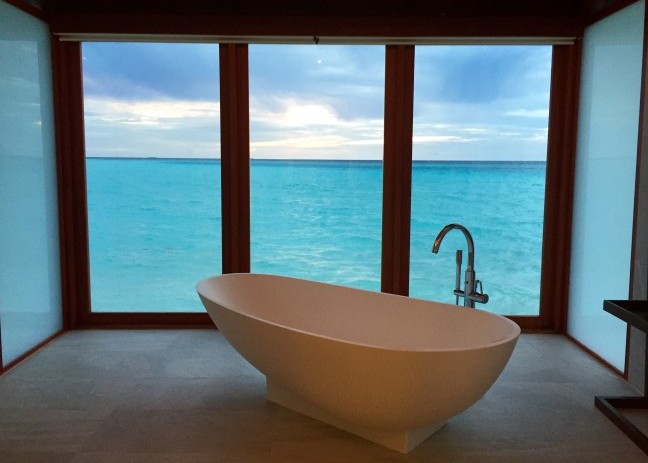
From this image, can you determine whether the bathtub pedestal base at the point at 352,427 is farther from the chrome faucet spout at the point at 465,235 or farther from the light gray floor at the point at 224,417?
the chrome faucet spout at the point at 465,235

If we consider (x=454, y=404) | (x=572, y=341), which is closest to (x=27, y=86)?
(x=454, y=404)

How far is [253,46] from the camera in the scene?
147 inches

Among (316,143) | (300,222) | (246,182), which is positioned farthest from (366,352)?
(300,222)

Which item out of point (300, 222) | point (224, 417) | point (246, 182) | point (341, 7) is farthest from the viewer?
point (300, 222)

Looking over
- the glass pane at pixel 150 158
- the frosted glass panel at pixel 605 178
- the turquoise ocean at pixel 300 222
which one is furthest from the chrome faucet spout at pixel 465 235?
the glass pane at pixel 150 158

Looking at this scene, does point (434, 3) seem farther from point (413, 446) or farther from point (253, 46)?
point (413, 446)

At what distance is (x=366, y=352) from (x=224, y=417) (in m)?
0.97

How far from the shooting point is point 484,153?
4277 mm

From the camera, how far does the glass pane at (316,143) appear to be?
392 cm

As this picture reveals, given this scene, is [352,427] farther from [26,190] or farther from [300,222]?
[300,222]

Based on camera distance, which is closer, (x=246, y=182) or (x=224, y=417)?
(x=224, y=417)

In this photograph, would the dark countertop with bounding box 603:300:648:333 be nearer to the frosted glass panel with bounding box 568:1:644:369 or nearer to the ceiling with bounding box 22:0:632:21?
the frosted glass panel with bounding box 568:1:644:369

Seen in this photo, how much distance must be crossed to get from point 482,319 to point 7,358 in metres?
2.67

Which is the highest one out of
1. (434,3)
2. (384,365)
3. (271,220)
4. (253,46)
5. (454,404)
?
(434,3)
